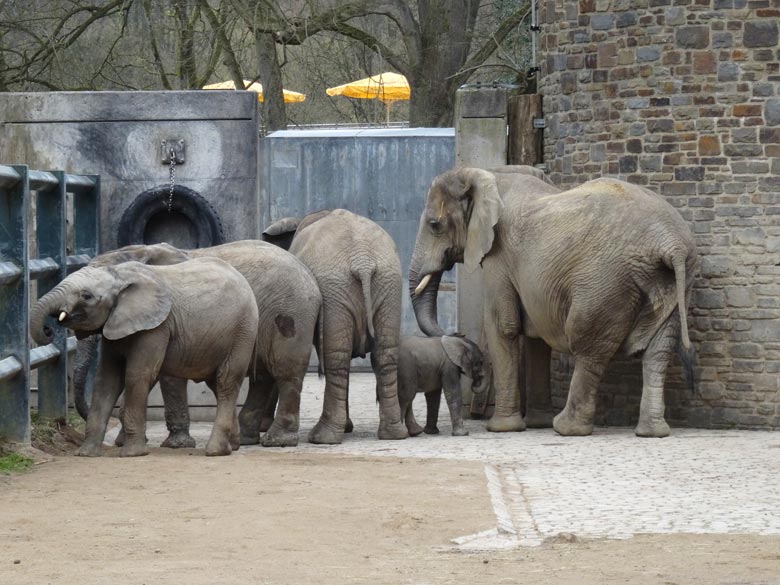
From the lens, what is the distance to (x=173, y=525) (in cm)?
830

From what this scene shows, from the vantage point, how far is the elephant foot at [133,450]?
11.0 m

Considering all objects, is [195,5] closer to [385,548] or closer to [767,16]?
[767,16]

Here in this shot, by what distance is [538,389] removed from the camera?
13867mm

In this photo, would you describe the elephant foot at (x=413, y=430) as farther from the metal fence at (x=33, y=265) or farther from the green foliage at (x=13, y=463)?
the green foliage at (x=13, y=463)

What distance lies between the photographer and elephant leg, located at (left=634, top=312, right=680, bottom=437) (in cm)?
1273

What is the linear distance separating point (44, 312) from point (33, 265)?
1308 millimetres

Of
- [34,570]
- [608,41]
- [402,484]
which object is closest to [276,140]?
[608,41]

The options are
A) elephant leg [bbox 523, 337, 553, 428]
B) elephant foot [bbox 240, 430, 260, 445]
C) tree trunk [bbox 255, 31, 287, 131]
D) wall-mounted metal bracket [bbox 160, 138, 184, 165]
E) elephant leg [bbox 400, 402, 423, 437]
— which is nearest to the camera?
elephant foot [bbox 240, 430, 260, 445]

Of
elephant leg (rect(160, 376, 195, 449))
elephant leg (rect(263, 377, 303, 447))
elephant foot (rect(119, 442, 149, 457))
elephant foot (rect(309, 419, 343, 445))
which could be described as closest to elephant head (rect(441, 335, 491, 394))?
elephant foot (rect(309, 419, 343, 445))

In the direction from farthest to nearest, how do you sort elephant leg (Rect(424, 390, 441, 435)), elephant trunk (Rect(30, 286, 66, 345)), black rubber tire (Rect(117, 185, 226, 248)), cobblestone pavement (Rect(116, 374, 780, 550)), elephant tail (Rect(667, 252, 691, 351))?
black rubber tire (Rect(117, 185, 226, 248)) → elephant leg (Rect(424, 390, 441, 435)) → elephant tail (Rect(667, 252, 691, 351)) → elephant trunk (Rect(30, 286, 66, 345)) → cobblestone pavement (Rect(116, 374, 780, 550))

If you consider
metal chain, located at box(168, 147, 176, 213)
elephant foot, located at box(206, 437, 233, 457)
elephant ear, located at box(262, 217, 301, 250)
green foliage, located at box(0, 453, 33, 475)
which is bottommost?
elephant foot, located at box(206, 437, 233, 457)

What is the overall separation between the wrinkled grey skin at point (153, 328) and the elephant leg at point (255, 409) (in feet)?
2.55

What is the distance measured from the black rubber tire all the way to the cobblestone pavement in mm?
1614

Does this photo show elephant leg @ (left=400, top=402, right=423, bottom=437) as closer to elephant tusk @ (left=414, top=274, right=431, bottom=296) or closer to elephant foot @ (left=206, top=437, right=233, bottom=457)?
elephant tusk @ (left=414, top=274, right=431, bottom=296)
